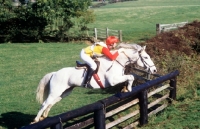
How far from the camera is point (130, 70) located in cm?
1003

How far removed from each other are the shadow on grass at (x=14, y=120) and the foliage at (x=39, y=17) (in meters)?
16.3

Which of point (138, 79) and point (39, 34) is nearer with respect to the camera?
point (138, 79)

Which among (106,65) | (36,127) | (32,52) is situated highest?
(106,65)

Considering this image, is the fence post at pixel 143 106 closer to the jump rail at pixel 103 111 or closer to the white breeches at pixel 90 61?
the jump rail at pixel 103 111

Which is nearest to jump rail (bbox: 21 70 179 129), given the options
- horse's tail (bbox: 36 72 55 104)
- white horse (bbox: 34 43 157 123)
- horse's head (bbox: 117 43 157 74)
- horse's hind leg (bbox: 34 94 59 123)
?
white horse (bbox: 34 43 157 123)

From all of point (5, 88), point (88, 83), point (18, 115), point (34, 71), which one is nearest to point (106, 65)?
point (88, 83)

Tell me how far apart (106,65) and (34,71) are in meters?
8.36

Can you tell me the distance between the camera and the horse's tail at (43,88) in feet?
22.7

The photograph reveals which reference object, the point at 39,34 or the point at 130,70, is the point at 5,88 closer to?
the point at 130,70

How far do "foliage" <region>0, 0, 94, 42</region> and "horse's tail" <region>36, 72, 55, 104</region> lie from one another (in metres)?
17.1

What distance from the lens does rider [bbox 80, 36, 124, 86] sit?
6.28 meters

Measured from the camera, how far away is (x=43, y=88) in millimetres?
6953

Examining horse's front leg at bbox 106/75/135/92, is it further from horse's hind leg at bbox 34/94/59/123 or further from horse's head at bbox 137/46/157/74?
horse's hind leg at bbox 34/94/59/123

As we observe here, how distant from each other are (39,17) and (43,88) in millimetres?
18055
